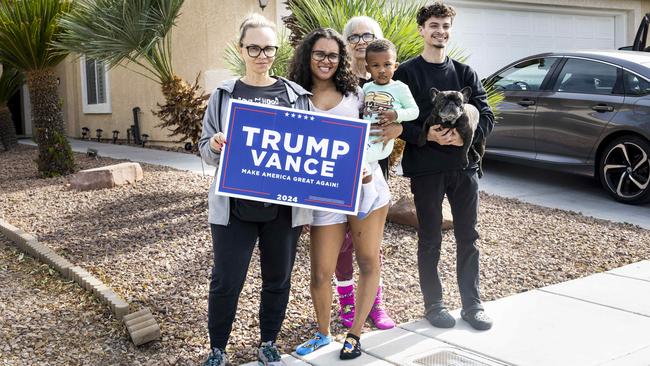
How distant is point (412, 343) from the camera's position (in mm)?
3873

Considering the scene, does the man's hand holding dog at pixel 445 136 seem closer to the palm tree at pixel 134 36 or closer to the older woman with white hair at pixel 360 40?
the older woman with white hair at pixel 360 40

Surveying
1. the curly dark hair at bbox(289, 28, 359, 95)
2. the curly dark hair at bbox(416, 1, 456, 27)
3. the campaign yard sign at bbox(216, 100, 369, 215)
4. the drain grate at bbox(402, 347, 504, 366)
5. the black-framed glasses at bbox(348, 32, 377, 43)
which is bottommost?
the drain grate at bbox(402, 347, 504, 366)

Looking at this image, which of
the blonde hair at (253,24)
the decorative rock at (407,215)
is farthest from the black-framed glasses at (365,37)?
the decorative rock at (407,215)

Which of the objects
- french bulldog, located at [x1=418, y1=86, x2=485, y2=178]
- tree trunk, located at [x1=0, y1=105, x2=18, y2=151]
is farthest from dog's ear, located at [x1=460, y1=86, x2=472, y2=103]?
tree trunk, located at [x1=0, y1=105, x2=18, y2=151]

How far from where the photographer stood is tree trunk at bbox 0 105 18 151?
1231 cm

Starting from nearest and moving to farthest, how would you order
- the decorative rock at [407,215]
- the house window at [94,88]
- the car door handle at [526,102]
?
the decorative rock at [407,215] < the car door handle at [526,102] < the house window at [94,88]

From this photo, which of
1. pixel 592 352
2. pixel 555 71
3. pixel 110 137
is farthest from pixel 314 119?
pixel 110 137

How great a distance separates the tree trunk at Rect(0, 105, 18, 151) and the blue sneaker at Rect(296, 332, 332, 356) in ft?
34.1

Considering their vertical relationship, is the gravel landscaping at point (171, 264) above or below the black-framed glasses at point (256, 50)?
below

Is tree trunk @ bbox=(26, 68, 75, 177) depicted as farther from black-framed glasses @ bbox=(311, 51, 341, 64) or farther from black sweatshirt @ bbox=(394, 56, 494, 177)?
black-framed glasses @ bbox=(311, 51, 341, 64)

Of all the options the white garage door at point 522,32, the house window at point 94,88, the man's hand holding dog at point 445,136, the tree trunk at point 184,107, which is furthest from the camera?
the house window at point 94,88

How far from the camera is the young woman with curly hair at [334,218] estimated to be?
A: 348 centimetres

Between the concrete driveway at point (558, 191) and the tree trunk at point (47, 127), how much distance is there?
5.28 meters

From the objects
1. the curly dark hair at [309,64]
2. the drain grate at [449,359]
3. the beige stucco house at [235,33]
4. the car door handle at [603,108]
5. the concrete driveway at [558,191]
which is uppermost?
the beige stucco house at [235,33]
